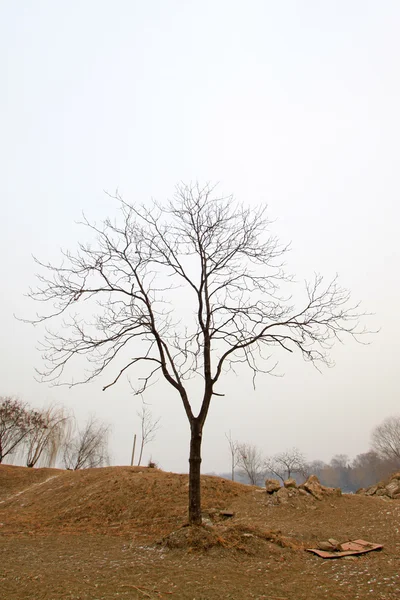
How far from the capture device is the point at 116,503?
11.4m

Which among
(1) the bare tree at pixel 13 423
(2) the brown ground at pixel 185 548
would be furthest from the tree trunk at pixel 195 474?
(1) the bare tree at pixel 13 423

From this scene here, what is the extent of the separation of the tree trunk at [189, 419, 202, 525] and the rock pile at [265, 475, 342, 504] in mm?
4784

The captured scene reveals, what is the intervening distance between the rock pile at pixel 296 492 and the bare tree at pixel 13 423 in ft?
81.1

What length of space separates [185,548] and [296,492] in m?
6.31

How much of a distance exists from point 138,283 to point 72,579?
6167 millimetres

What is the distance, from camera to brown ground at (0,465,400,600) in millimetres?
4473

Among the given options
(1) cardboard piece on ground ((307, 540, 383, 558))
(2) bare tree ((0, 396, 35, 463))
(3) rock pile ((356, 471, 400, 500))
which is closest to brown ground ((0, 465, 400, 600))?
(1) cardboard piece on ground ((307, 540, 383, 558))

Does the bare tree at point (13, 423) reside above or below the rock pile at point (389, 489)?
above

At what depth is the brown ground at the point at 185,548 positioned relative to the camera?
4473 millimetres

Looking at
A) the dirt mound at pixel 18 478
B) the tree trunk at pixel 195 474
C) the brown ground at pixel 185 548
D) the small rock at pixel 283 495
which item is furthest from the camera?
the dirt mound at pixel 18 478

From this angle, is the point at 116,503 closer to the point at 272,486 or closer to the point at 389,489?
the point at 272,486

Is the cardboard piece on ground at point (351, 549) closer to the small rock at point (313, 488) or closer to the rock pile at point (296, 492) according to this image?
the rock pile at point (296, 492)

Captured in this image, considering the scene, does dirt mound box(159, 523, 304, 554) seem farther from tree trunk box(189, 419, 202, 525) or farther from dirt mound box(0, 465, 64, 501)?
dirt mound box(0, 465, 64, 501)

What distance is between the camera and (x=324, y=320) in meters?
8.72
